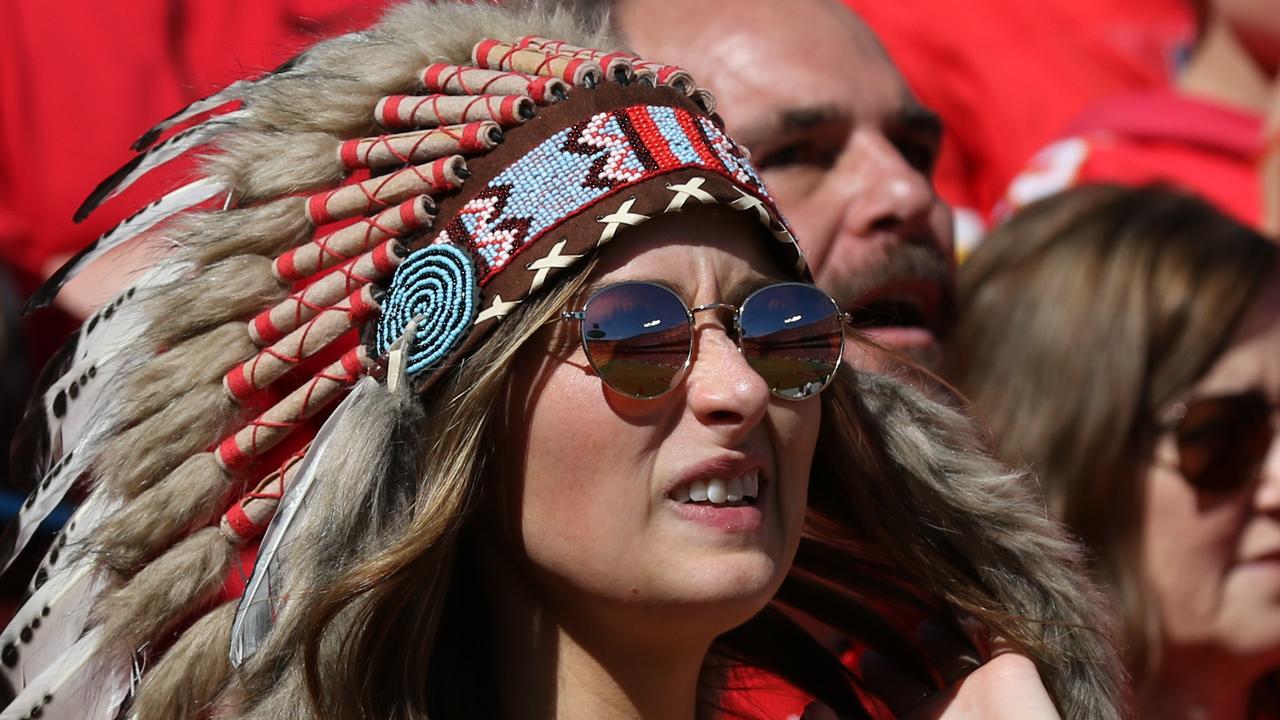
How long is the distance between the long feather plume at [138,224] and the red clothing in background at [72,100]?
56.7 inches

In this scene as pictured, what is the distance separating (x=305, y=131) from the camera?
7.07 feet

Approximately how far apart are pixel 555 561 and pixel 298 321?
1.58 ft

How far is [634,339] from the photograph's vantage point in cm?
198

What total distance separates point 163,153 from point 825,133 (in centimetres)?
147

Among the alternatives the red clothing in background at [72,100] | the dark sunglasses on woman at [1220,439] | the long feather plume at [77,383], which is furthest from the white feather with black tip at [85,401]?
the dark sunglasses on woman at [1220,439]

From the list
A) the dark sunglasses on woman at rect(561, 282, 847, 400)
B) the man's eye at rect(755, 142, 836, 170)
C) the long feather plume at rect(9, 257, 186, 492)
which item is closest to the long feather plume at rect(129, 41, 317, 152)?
the long feather plume at rect(9, 257, 186, 492)

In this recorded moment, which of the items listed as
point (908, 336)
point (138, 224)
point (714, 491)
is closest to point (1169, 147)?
point (908, 336)

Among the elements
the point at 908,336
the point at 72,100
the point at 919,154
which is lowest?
the point at 908,336

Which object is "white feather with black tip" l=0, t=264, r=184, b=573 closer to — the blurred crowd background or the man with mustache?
the blurred crowd background

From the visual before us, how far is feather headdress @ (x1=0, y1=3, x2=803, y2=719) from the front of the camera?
2.02 meters

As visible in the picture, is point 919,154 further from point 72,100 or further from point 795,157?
point 72,100

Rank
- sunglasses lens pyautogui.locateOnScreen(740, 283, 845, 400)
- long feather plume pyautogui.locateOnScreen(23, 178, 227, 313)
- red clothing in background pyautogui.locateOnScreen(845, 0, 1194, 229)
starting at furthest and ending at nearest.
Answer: red clothing in background pyautogui.locateOnScreen(845, 0, 1194, 229)
long feather plume pyautogui.locateOnScreen(23, 178, 227, 313)
sunglasses lens pyautogui.locateOnScreen(740, 283, 845, 400)

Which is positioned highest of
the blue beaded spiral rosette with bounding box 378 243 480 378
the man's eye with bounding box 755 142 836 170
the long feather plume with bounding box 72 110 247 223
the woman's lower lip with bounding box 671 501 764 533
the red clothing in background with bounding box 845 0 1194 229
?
the long feather plume with bounding box 72 110 247 223

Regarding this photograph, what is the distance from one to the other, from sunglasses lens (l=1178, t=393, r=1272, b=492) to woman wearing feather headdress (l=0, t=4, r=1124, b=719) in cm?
158
